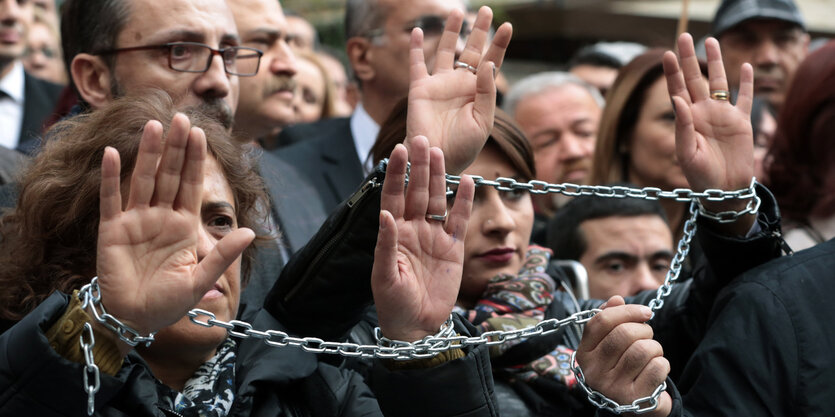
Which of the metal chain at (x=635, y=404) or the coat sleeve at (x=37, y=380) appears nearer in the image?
the coat sleeve at (x=37, y=380)

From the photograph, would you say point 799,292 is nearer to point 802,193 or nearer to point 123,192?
point 802,193

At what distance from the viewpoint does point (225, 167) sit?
2.92m

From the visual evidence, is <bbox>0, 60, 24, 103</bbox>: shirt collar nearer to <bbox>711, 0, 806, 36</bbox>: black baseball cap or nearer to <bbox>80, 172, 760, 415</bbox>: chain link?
<bbox>80, 172, 760, 415</bbox>: chain link

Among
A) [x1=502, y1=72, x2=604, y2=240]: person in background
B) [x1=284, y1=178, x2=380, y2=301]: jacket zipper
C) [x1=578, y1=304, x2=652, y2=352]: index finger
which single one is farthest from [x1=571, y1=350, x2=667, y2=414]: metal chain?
[x1=502, y1=72, x2=604, y2=240]: person in background

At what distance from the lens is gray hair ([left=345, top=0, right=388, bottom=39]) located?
520 centimetres

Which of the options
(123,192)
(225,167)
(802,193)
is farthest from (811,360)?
(123,192)

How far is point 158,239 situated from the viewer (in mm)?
2201

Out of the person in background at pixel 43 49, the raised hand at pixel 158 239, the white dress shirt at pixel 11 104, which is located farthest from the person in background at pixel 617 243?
the person in background at pixel 43 49

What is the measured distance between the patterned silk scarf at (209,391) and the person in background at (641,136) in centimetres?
270

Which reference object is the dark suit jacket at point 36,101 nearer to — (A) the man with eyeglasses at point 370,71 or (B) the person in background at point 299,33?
(A) the man with eyeglasses at point 370,71

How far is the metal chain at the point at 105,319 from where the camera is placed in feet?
7.14

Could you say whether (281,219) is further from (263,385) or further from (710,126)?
(710,126)

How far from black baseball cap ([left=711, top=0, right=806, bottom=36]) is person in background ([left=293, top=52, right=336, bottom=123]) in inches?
94.1

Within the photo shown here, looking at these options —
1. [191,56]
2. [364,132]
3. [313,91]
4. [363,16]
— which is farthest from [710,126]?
[313,91]
